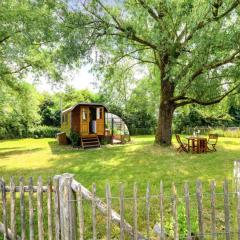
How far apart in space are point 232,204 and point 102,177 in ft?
16.0

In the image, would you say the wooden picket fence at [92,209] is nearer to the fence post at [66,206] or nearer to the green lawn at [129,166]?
the fence post at [66,206]

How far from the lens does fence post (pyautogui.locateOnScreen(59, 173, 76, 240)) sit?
4539 mm

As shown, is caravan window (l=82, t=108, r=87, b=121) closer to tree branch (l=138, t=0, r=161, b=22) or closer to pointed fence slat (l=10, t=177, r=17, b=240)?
tree branch (l=138, t=0, r=161, b=22)

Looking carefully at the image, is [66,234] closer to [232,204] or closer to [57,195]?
[57,195]

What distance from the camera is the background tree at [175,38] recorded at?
1413 cm

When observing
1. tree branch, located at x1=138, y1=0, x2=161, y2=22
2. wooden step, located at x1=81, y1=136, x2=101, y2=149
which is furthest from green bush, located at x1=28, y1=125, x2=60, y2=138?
tree branch, located at x1=138, y1=0, x2=161, y2=22

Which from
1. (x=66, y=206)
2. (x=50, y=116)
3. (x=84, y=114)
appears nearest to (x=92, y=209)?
(x=66, y=206)

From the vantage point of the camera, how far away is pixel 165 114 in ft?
65.1

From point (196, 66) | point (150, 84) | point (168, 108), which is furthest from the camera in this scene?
point (150, 84)

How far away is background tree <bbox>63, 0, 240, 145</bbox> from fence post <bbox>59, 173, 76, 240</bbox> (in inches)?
Answer: 403

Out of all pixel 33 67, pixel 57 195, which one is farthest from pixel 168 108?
pixel 57 195

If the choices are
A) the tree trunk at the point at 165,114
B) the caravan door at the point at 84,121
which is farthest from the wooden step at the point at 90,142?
the tree trunk at the point at 165,114

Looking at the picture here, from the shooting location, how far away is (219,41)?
13609mm

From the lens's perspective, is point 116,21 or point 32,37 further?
point 116,21
